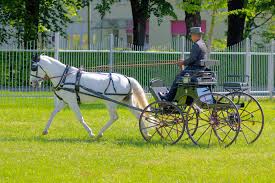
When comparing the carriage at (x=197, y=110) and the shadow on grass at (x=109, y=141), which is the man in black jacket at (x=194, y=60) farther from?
the shadow on grass at (x=109, y=141)

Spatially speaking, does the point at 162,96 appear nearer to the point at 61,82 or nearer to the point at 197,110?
the point at 197,110

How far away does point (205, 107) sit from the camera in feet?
50.0

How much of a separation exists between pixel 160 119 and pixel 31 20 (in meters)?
24.1

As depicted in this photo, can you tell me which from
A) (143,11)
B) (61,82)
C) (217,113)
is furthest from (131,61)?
(143,11)

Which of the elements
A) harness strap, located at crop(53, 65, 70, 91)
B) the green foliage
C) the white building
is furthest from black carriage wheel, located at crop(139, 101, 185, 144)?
the white building

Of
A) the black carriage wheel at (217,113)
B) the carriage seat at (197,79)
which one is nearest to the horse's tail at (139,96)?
the carriage seat at (197,79)

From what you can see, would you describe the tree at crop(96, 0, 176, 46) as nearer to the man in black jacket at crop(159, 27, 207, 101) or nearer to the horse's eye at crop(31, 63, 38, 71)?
the horse's eye at crop(31, 63, 38, 71)

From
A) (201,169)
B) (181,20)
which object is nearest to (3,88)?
(201,169)

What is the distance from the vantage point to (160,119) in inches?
624

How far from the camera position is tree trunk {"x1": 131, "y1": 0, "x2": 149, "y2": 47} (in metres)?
41.5

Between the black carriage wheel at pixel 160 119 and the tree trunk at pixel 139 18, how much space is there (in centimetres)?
2576

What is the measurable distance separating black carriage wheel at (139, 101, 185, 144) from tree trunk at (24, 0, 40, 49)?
74.2 ft

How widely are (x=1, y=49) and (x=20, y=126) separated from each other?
727cm

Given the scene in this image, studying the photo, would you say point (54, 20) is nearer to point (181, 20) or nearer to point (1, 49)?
point (1, 49)
